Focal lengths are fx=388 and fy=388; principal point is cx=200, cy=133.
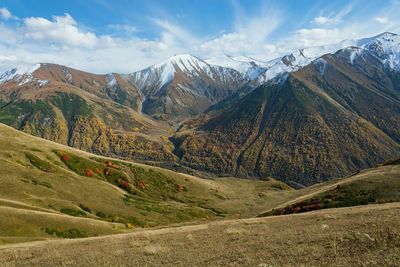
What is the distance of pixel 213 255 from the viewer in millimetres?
26562

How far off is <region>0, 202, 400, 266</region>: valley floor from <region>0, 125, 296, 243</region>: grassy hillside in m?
18.5

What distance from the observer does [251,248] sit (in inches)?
1080

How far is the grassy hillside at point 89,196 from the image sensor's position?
185ft

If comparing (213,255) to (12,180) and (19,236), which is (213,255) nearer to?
(19,236)

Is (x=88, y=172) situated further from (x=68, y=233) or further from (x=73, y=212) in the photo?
(x=68, y=233)

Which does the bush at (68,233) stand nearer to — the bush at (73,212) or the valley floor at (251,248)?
the valley floor at (251,248)

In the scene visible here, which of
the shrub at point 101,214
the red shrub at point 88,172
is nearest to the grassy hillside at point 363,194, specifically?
the shrub at point 101,214

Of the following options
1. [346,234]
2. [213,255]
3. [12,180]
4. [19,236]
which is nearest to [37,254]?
[213,255]

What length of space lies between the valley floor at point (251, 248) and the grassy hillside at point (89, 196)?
1852cm

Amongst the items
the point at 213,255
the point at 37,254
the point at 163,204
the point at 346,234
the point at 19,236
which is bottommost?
the point at 163,204

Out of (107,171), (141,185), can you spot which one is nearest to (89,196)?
Result: (107,171)

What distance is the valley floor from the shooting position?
2223 centimetres

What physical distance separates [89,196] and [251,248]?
7709 cm

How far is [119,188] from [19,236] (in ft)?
240
